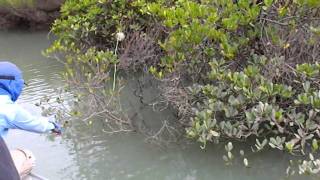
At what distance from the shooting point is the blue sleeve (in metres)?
3.52

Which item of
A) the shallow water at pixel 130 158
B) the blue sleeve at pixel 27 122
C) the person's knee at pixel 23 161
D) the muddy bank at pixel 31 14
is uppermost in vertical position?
the blue sleeve at pixel 27 122

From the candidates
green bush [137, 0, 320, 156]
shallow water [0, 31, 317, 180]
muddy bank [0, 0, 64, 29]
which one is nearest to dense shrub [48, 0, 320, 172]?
green bush [137, 0, 320, 156]

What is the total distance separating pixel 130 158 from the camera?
16.4 feet

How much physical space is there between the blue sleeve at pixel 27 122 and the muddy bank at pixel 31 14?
24.2 ft

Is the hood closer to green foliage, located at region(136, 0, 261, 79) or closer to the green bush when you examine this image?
the green bush

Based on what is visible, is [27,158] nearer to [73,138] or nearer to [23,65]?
[73,138]

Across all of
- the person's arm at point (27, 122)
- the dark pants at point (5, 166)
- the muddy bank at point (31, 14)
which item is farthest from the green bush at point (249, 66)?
the muddy bank at point (31, 14)

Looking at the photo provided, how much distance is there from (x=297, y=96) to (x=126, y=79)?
3.14m

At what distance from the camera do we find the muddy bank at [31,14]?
425 inches

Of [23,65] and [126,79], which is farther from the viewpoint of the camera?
[23,65]

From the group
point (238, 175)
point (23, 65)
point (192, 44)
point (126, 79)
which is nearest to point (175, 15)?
point (192, 44)

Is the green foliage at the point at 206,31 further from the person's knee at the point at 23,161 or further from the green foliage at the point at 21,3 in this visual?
the green foliage at the point at 21,3

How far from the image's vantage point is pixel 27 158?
13.0 feet

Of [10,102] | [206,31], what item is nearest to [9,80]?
[10,102]
